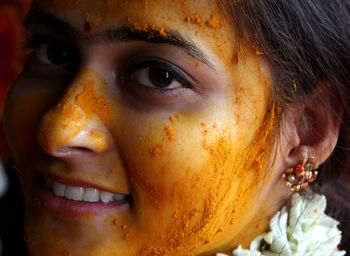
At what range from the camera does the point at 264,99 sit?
43.4 inches

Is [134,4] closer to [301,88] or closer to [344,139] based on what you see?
[301,88]

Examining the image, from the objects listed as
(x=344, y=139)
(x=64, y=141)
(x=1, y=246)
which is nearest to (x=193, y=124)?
(x=64, y=141)

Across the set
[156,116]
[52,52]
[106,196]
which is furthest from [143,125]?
[52,52]

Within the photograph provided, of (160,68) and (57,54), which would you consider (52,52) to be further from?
(160,68)

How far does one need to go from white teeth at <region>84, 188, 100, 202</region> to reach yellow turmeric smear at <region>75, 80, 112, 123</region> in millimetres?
130

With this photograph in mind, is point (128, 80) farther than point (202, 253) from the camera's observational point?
No

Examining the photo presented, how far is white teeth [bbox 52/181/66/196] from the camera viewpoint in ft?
3.65

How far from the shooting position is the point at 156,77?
3.51 ft

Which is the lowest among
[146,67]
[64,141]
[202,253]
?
[202,253]

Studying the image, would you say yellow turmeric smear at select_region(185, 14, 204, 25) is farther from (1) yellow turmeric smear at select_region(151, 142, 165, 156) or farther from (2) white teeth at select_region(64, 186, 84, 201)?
(2) white teeth at select_region(64, 186, 84, 201)

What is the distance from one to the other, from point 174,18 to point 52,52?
273 mm

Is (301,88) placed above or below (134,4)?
below

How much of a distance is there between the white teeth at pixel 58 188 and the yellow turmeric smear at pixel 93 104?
0.52ft

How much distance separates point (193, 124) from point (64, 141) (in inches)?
8.6
